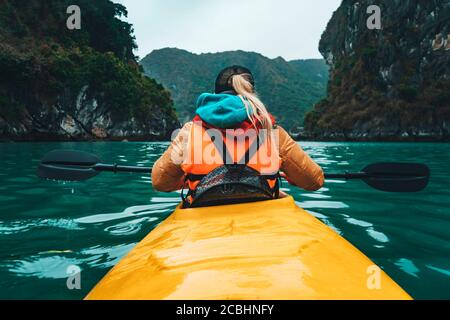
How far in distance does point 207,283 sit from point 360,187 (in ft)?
21.5

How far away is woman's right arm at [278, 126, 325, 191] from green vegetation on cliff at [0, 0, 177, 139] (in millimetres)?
39375

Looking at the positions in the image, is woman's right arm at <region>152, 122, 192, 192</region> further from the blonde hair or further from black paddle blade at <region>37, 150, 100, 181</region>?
black paddle blade at <region>37, 150, 100, 181</region>

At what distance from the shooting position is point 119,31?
62.0 meters

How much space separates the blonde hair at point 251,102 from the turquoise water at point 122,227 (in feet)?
5.66

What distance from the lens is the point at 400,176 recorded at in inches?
157

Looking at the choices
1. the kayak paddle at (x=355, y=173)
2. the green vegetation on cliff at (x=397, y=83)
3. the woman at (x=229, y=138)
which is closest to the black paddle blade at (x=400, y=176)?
the kayak paddle at (x=355, y=173)

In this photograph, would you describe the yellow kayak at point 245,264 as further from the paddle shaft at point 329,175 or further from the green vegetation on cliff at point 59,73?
the green vegetation on cliff at point 59,73

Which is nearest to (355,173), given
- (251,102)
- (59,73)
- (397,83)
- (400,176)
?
(400,176)

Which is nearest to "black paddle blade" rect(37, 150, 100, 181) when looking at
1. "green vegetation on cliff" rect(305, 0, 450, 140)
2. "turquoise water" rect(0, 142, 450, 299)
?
"turquoise water" rect(0, 142, 450, 299)

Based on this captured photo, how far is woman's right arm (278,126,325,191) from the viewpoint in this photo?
2488mm

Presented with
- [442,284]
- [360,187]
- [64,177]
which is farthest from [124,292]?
[360,187]

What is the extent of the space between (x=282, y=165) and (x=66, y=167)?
10.1 feet

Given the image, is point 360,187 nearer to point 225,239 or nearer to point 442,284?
point 442,284

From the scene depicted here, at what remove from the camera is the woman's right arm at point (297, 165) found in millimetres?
2488
